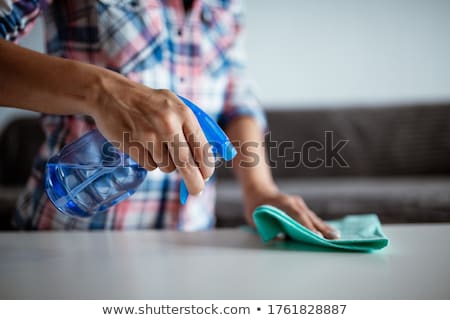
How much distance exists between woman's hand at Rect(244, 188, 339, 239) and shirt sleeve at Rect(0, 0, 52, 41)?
40 centimetres

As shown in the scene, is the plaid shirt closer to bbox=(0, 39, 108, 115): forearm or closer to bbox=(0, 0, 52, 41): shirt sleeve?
bbox=(0, 0, 52, 41): shirt sleeve

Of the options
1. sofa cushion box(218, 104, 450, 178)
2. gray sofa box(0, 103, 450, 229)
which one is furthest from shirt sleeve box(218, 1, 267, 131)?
sofa cushion box(218, 104, 450, 178)

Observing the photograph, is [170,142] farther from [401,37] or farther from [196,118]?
[401,37]

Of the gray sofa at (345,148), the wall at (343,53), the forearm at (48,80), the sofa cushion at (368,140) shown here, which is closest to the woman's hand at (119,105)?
the forearm at (48,80)

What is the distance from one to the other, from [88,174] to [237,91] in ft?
1.19

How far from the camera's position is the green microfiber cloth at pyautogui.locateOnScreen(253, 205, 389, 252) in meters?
0.44

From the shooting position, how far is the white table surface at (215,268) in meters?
0.33

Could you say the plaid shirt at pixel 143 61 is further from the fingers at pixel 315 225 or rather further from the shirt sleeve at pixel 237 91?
the fingers at pixel 315 225

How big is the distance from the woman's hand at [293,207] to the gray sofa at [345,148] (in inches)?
31.0

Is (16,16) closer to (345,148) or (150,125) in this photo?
(150,125)

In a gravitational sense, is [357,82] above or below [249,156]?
above

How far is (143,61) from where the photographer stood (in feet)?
1.97

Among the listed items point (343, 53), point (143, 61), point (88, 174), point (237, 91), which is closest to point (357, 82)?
point (343, 53)

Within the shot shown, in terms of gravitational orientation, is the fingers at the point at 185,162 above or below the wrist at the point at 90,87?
below
